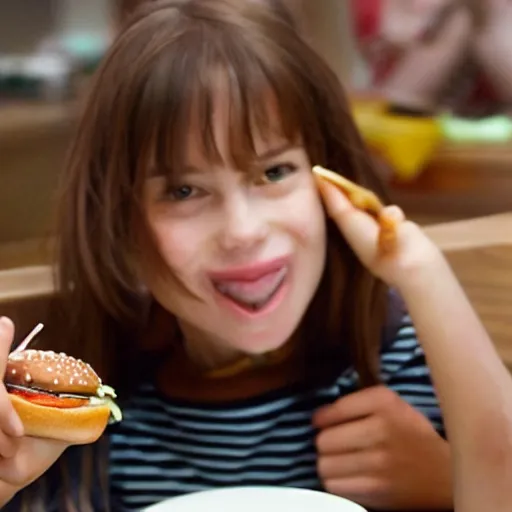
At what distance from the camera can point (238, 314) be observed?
2.58 ft

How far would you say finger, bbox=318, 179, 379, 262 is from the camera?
792 mm

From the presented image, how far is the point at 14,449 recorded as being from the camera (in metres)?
0.65

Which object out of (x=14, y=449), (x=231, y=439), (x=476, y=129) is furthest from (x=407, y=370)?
(x=476, y=129)

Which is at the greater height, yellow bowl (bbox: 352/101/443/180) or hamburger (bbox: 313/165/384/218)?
hamburger (bbox: 313/165/384/218)

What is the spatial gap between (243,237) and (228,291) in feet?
0.22

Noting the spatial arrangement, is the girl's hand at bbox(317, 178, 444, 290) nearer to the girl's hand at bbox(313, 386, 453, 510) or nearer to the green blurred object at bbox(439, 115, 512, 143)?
the girl's hand at bbox(313, 386, 453, 510)

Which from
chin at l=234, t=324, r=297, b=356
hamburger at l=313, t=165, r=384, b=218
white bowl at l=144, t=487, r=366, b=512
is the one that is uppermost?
hamburger at l=313, t=165, r=384, b=218

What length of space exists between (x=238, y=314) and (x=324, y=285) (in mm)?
141

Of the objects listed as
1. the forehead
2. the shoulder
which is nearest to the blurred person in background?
the shoulder

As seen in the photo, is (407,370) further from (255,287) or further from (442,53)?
(442,53)

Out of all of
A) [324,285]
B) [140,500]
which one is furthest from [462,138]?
[140,500]

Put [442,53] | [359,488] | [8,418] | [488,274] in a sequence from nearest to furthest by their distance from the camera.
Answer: [8,418] → [359,488] → [488,274] → [442,53]

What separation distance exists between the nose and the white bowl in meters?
0.20

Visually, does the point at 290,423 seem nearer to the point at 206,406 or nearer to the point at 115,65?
the point at 206,406
